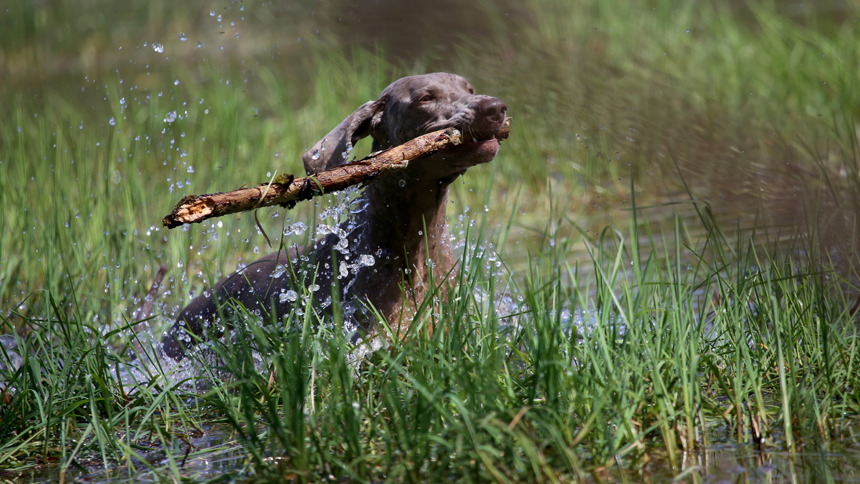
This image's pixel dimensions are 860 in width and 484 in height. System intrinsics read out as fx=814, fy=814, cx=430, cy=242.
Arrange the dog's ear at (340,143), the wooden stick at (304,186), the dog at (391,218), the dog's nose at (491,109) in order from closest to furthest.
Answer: the wooden stick at (304,186), the dog's nose at (491,109), the dog at (391,218), the dog's ear at (340,143)

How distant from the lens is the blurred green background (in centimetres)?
246

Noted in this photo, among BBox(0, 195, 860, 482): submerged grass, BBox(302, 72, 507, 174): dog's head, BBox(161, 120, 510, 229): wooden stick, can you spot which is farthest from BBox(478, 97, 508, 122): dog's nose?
BBox(0, 195, 860, 482): submerged grass

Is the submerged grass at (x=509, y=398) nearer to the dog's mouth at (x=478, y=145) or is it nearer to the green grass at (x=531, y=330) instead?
the green grass at (x=531, y=330)

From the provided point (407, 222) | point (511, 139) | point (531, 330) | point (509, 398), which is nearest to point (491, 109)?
point (407, 222)

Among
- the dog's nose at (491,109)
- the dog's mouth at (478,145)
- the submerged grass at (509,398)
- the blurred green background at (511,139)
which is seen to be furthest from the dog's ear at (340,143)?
the submerged grass at (509,398)

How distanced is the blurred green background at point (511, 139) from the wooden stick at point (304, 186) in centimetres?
46

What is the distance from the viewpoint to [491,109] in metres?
2.93

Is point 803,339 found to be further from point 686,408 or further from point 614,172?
point 614,172

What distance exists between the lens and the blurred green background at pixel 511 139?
2.46 metres

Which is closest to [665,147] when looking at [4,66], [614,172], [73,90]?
[614,172]

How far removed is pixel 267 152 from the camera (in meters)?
5.68

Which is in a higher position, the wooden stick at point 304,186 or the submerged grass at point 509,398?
the wooden stick at point 304,186

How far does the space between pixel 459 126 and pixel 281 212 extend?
2.95 metres

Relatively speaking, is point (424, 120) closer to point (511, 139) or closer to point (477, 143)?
point (477, 143)
